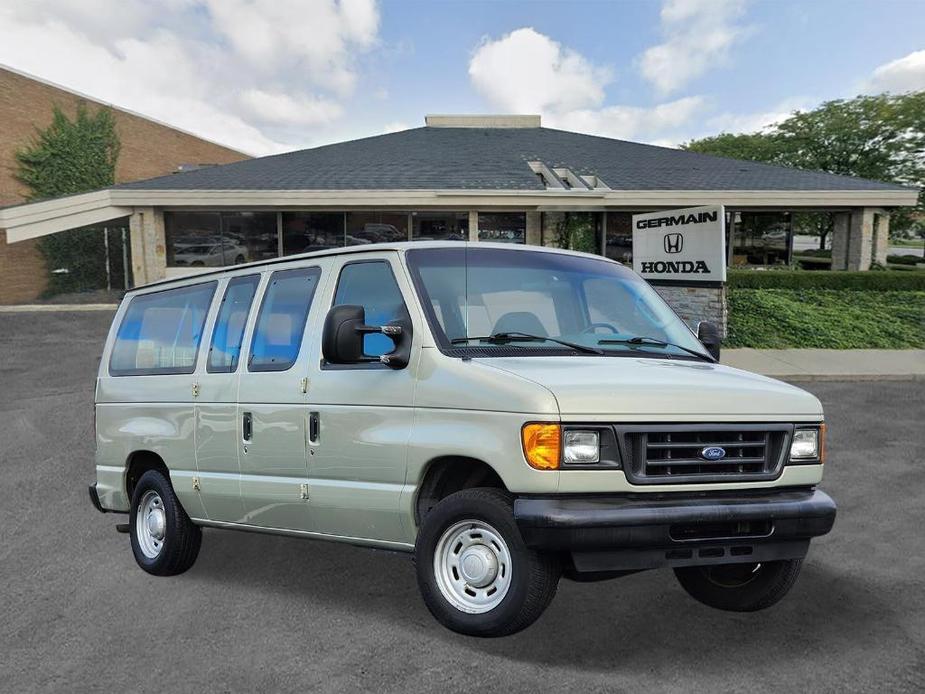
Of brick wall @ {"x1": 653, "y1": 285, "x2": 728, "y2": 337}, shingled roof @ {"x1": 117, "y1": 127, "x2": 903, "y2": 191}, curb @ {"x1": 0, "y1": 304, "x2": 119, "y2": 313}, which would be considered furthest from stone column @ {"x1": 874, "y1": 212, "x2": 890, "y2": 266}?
curb @ {"x1": 0, "y1": 304, "x2": 119, "y2": 313}

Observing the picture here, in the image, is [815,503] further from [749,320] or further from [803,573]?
[749,320]

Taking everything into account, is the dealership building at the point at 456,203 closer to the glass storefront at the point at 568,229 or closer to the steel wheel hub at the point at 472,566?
the glass storefront at the point at 568,229

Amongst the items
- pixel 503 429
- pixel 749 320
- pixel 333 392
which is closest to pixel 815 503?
pixel 503 429

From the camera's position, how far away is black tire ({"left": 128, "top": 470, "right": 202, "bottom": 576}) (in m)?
5.70

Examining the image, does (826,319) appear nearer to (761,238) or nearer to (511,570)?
(761,238)

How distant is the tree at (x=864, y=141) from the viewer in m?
40.4

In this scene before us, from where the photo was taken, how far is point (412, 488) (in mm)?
4465

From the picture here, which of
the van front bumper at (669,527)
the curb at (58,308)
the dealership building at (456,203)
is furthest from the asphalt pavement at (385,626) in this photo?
the curb at (58,308)

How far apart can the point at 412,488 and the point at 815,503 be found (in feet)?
6.71

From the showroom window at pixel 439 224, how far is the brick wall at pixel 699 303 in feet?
37.6

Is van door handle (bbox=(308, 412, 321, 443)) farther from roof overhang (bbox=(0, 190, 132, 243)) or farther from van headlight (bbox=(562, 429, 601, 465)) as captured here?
roof overhang (bbox=(0, 190, 132, 243))

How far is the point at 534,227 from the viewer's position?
2873cm

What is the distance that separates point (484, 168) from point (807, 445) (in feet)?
84.9

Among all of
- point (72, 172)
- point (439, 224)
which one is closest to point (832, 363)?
point (439, 224)
